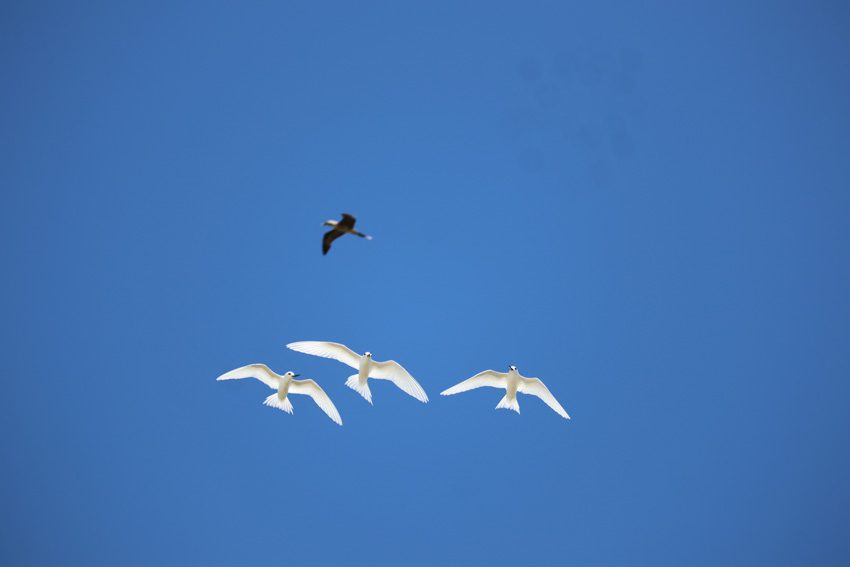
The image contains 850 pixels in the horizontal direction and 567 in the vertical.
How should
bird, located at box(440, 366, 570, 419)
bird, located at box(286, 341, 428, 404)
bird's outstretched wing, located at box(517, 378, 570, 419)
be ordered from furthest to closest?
bird's outstretched wing, located at box(517, 378, 570, 419) < bird, located at box(440, 366, 570, 419) < bird, located at box(286, 341, 428, 404)

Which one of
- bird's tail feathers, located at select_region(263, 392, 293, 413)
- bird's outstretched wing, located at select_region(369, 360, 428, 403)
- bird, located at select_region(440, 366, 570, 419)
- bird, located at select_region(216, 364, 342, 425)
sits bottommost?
bird's tail feathers, located at select_region(263, 392, 293, 413)

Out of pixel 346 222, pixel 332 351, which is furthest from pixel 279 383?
pixel 346 222

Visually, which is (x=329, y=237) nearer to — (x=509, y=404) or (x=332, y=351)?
(x=332, y=351)

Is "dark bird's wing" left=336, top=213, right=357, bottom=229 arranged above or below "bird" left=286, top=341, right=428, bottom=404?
above

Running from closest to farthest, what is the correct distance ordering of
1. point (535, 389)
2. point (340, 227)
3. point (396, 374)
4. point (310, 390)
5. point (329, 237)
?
point (340, 227) → point (329, 237) → point (396, 374) → point (535, 389) → point (310, 390)

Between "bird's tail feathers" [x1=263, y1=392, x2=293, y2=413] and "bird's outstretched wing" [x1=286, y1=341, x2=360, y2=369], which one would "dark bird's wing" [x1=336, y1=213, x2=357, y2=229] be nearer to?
"bird's outstretched wing" [x1=286, y1=341, x2=360, y2=369]

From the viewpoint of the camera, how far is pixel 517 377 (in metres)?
19.1

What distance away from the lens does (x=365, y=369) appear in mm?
18125

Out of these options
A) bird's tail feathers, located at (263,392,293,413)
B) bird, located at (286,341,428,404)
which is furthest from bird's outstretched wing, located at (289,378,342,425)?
→ bird, located at (286,341,428,404)

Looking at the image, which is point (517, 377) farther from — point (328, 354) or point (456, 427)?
point (456, 427)

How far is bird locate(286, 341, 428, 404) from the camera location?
58.5 ft

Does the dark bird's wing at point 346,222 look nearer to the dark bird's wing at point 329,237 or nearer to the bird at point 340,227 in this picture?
the bird at point 340,227

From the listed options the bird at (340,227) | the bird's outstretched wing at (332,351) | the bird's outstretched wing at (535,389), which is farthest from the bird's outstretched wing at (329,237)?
the bird's outstretched wing at (535,389)

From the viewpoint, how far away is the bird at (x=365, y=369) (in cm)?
1784
